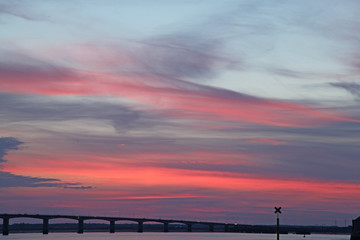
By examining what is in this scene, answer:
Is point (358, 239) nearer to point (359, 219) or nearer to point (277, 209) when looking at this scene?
point (359, 219)

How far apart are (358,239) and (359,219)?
5.14 m

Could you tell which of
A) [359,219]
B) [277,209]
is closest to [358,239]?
[359,219]

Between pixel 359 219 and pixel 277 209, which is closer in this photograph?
pixel 277 209

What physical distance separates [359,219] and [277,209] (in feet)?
267

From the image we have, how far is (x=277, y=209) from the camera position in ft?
320

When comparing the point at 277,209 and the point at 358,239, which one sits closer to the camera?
the point at 277,209

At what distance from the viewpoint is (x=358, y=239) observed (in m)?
170

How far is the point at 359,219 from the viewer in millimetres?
171375

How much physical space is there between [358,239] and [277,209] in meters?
80.5
